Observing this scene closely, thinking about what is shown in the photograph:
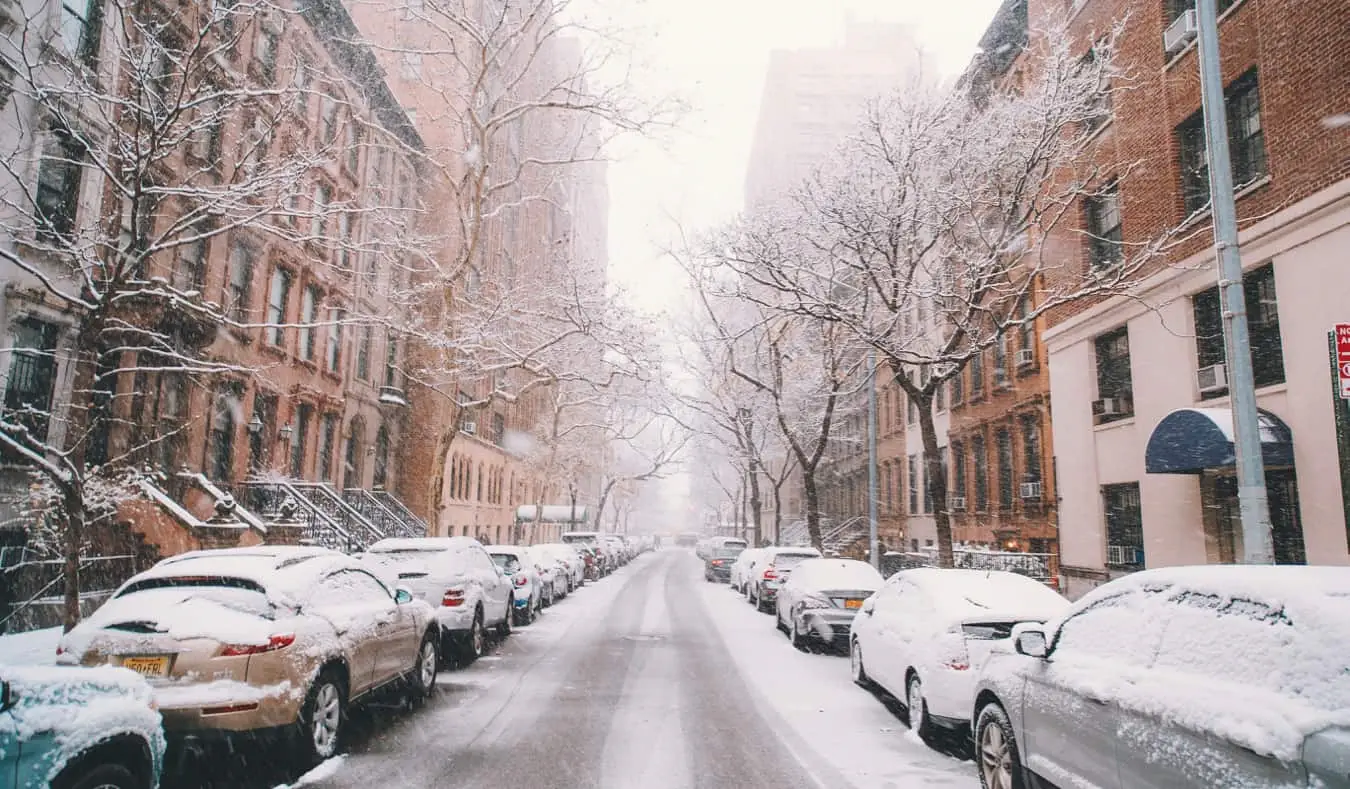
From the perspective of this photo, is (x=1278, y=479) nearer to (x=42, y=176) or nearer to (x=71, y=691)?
(x=71, y=691)

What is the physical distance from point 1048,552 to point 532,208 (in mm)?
41166

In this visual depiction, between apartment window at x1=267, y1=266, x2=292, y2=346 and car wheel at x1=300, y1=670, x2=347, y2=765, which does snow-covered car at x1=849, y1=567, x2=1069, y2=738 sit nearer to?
car wheel at x1=300, y1=670, x2=347, y2=765

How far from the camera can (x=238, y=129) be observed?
61.2 feet

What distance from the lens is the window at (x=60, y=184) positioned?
43.8 feet

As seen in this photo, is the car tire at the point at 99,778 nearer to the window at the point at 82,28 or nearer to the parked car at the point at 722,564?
the window at the point at 82,28

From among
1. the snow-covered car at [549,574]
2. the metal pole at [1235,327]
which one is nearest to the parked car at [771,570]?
the snow-covered car at [549,574]

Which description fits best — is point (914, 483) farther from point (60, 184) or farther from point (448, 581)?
point (60, 184)

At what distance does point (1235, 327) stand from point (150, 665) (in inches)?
408

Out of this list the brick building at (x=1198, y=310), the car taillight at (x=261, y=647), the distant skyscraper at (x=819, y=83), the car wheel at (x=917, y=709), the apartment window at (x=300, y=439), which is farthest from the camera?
the distant skyscraper at (x=819, y=83)

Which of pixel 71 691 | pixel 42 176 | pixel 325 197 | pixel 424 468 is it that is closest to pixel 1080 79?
pixel 71 691

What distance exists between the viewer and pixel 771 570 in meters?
20.8

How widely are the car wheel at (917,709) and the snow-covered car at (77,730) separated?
20.4ft

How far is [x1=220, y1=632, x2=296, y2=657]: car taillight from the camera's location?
19.9 feet

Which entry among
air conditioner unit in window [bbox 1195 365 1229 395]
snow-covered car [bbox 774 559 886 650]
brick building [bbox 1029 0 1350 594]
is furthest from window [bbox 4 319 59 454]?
air conditioner unit in window [bbox 1195 365 1229 395]
